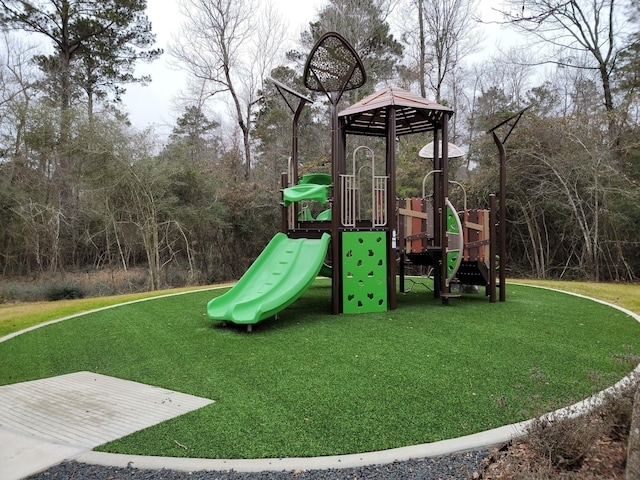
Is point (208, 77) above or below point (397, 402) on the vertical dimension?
above

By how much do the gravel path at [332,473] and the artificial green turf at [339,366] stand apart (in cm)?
19

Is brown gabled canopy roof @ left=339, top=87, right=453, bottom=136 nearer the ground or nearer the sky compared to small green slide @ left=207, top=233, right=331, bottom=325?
nearer the sky

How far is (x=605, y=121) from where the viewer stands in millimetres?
10453

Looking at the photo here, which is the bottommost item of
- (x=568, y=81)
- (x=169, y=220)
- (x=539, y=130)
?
(x=169, y=220)

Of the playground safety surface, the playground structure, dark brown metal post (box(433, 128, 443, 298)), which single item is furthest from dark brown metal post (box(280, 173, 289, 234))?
the playground safety surface

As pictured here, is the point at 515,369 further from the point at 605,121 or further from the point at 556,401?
the point at 605,121

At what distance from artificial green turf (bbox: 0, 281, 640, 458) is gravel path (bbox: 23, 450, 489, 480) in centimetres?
19

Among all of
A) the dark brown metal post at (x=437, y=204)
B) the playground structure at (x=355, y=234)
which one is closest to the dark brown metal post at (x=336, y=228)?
the playground structure at (x=355, y=234)

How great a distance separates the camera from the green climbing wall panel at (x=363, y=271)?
601 cm

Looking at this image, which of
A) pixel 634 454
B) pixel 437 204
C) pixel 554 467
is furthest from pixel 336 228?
pixel 634 454

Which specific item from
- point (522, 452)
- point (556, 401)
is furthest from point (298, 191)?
point (522, 452)

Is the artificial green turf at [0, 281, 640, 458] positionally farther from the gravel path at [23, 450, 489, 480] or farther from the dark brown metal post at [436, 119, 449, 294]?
the dark brown metal post at [436, 119, 449, 294]

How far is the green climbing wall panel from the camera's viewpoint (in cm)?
601

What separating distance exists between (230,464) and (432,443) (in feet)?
3.48
